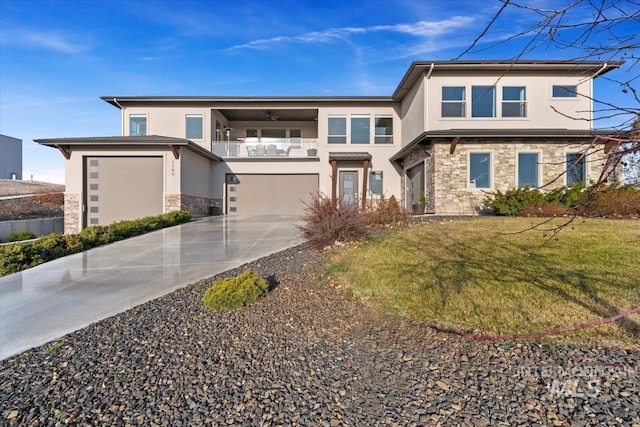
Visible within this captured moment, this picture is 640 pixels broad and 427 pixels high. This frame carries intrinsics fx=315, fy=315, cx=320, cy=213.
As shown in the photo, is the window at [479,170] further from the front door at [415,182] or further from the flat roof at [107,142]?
the flat roof at [107,142]

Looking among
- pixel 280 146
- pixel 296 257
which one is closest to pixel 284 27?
pixel 280 146

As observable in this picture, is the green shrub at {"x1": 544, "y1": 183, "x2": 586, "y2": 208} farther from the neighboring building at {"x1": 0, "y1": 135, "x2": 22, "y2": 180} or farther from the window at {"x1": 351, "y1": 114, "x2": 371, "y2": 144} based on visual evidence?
the neighboring building at {"x1": 0, "y1": 135, "x2": 22, "y2": 180}

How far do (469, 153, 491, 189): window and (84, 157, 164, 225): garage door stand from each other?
46.2 feet

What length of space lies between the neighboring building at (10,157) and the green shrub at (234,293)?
1900 inches

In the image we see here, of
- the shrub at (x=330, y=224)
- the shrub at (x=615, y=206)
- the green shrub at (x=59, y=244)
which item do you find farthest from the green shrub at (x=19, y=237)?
the shrub at (x=615, y=206)

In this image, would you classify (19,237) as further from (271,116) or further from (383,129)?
(383,129)

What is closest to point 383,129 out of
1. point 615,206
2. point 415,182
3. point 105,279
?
point 415,182

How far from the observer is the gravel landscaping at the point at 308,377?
2322 mm

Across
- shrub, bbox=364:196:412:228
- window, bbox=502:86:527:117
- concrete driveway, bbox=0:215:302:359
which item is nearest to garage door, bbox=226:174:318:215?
concrete driveway, bbox=0:215:302:359

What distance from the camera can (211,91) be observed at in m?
19.1

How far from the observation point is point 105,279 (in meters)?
5.84

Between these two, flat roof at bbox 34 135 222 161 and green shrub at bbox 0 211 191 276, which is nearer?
green shrub at bbox 0 211 191 276

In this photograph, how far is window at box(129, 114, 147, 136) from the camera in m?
18.7

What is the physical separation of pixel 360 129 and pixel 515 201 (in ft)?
32.9
